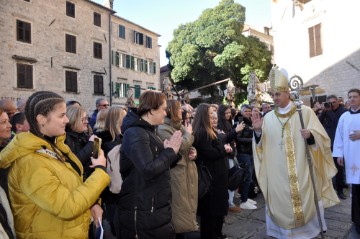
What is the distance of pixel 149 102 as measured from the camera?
8.39ft

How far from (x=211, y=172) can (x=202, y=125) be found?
0.62 metres

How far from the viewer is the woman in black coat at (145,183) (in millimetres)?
2270

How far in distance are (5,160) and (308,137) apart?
348 centimetres

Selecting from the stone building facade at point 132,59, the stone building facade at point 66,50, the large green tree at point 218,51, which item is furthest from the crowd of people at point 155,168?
the large green tree at point 218,51

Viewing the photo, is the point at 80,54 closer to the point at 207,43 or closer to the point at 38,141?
the point at 207,43

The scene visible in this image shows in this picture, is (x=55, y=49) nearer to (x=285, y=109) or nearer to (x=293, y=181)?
(x=285, y=109)

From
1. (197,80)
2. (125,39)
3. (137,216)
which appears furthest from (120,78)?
(137,216)

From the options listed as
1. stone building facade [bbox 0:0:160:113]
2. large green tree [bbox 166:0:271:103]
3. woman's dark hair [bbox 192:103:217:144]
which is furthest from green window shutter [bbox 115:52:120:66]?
woman's dark hair [bbox 192:103:217:144]

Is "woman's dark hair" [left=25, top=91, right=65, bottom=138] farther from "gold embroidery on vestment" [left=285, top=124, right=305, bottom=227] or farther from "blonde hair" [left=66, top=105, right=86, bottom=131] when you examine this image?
"gold embroidery on vestment" [left=285, top=124, right=305, bottom=227]

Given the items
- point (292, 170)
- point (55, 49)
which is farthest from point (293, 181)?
point (55, 49)

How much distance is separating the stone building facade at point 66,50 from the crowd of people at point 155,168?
16904 mm

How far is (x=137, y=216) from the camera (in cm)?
233

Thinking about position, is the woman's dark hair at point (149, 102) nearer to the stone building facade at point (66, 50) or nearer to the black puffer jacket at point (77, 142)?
the black puffer jacket at point (77, 142)

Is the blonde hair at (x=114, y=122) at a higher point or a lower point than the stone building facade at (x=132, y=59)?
lower
